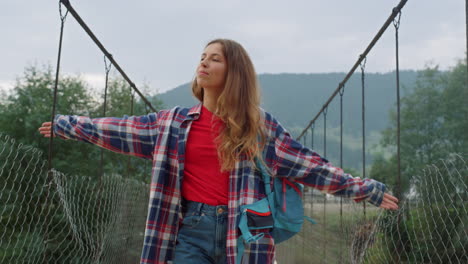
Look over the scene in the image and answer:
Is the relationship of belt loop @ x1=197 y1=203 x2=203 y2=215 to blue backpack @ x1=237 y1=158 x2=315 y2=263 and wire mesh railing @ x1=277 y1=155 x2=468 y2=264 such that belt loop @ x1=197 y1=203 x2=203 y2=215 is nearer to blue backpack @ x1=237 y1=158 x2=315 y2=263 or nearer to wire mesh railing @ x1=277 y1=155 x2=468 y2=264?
blue backpack @ x1=237 y1=158 x2=315 y2=263

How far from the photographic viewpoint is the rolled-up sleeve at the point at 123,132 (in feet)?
4.78

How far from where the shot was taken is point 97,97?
962cm

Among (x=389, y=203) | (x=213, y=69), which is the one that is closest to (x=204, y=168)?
(x=213, y=69)

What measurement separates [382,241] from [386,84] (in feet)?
236

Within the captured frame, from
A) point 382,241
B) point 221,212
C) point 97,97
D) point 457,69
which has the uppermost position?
point 457,69

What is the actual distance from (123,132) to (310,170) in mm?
558

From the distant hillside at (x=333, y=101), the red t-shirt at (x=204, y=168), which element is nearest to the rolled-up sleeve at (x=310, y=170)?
the red t-shirt at (x=204, y=168)

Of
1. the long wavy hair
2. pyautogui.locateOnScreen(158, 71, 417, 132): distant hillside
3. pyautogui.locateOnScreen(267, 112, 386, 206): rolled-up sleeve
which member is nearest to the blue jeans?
the long wavy hair

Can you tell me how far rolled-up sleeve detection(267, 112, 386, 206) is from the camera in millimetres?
1497

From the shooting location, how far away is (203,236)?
131 cm

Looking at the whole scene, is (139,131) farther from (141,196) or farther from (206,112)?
(141,196)

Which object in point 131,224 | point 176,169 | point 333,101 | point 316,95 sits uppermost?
point 316,95

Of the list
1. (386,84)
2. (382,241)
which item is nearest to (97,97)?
(382,241)

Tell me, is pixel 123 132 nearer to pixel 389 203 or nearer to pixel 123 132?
pixel 123 132
